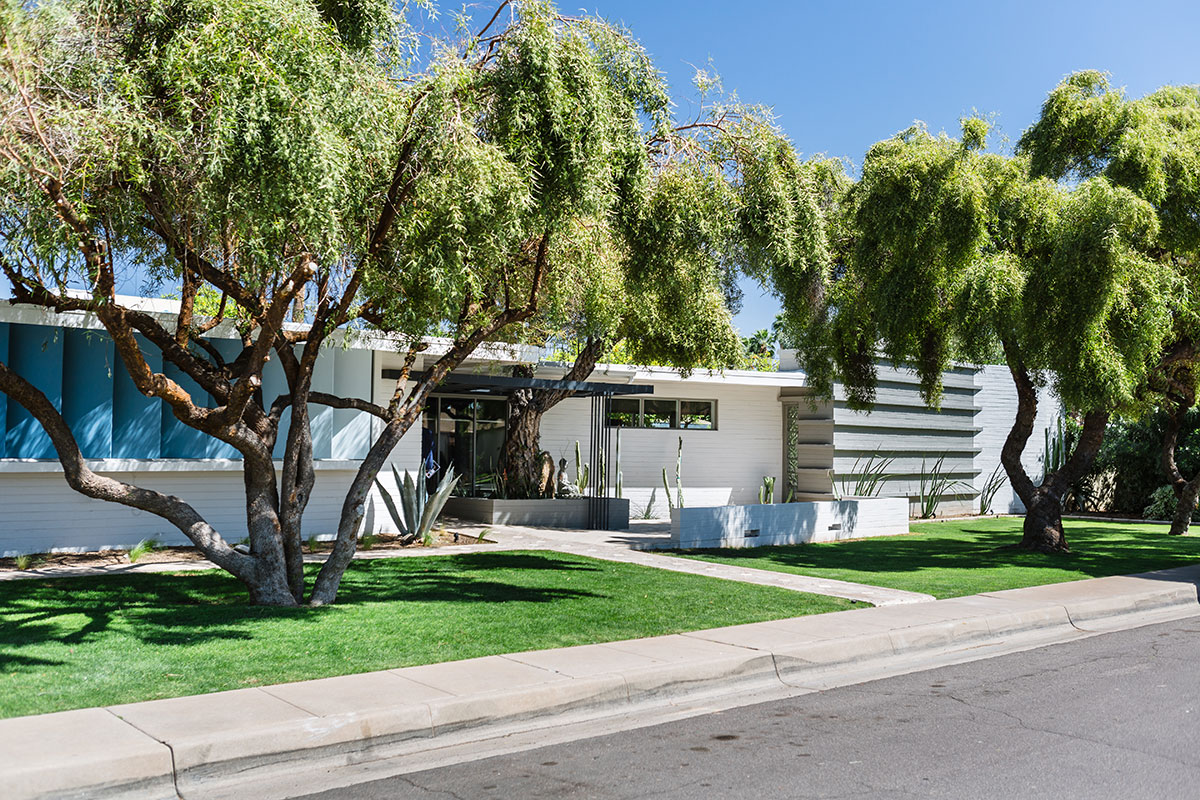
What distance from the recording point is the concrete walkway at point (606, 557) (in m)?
12.1

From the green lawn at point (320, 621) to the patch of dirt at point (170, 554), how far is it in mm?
1599

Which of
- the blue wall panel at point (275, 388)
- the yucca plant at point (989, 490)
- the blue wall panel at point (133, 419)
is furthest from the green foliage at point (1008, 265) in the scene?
the yucca plant at point (989, 490)

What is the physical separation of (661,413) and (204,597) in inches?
586

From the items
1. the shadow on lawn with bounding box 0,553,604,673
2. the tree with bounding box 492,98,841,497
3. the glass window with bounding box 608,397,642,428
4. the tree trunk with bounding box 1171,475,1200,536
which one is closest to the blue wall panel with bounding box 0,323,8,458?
the shadow on lawn with bounding box 0,553,604,673

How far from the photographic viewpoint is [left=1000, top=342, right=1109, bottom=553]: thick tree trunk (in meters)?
16.3

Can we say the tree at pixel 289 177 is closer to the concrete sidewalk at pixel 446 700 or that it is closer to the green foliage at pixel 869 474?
the concrete sidewalk at pixel 446 700

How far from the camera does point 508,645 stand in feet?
28.1

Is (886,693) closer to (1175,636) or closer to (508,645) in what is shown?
(508,645)

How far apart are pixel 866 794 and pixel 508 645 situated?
3.92m

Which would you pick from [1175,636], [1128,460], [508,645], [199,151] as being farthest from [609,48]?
[1128,460]

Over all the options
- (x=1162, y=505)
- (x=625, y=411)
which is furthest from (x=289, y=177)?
(x=1162, y=505)

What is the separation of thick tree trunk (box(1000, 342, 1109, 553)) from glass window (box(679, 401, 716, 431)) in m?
8.89

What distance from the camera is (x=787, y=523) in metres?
17.7

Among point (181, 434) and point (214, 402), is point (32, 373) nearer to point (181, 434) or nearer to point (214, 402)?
point (181, 434)
